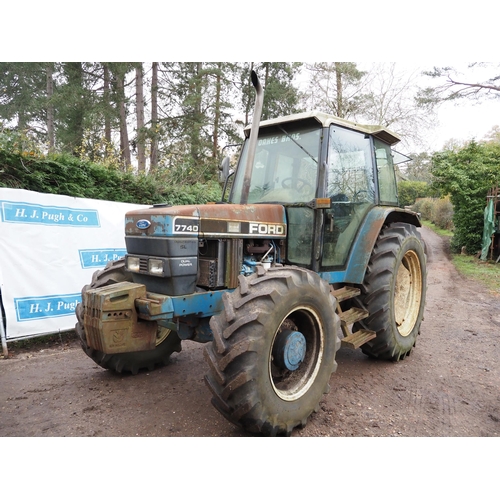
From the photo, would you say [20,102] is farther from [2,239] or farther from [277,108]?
[2,239]

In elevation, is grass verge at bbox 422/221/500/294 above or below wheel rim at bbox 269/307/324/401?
below

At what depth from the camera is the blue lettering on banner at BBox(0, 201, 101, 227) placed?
4.47 meters

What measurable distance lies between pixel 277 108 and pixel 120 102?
19.8 feet

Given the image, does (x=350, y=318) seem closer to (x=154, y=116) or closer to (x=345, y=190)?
(x=345, y=190)

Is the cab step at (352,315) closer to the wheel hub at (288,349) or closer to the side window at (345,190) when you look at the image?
the side window at (345,190)

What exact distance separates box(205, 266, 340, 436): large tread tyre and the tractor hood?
0.52 metres

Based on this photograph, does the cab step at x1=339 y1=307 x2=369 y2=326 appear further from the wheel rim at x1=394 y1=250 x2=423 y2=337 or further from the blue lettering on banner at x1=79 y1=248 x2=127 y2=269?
the blue lettering on banner at x1=79 y1=248 x2=127 y2=269

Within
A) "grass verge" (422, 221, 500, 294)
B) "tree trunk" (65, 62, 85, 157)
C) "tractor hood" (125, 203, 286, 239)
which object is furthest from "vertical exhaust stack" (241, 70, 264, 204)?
"tree trunk" (65, 62, 85, 157)

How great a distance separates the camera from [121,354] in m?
3.49

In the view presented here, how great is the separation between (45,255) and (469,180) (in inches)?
514

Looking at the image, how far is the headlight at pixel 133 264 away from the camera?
3.01 m

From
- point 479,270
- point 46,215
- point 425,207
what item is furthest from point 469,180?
point 425,207

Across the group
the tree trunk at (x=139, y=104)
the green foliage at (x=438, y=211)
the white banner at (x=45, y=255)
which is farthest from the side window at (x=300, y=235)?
the green foliage at (x=438, y=211)

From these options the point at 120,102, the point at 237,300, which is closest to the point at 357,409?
the point at 237,300
